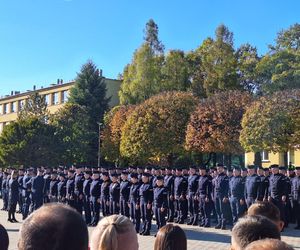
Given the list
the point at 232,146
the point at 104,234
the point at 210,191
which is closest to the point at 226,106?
the point at 232,146

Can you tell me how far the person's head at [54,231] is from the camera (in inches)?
73.9

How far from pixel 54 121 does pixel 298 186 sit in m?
28.8

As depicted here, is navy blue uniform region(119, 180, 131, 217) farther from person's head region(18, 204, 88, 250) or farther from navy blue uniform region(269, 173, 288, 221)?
person's head region(18, 204, 88, 250)

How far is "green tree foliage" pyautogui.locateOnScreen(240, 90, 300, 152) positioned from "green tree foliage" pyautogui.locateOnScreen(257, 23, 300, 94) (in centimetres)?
805

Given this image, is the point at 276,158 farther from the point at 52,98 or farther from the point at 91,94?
the point at 52,98

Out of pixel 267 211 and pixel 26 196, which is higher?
pixel 267 211

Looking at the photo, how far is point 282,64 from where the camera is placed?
3469 cm

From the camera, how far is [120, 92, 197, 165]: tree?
3141cm

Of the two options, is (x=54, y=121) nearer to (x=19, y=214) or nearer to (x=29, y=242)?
(x=19, y=214)

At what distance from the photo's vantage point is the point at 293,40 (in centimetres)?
3672

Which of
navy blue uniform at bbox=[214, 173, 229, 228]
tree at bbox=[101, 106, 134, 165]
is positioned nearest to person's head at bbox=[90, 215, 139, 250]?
navy blue uniform at bbox=[214, 173, 229, 228]

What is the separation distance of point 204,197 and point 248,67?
2605 cm

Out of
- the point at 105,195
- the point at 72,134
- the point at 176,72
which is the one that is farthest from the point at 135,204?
the point at 176,72

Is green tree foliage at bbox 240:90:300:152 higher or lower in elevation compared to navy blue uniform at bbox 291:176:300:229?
higher
